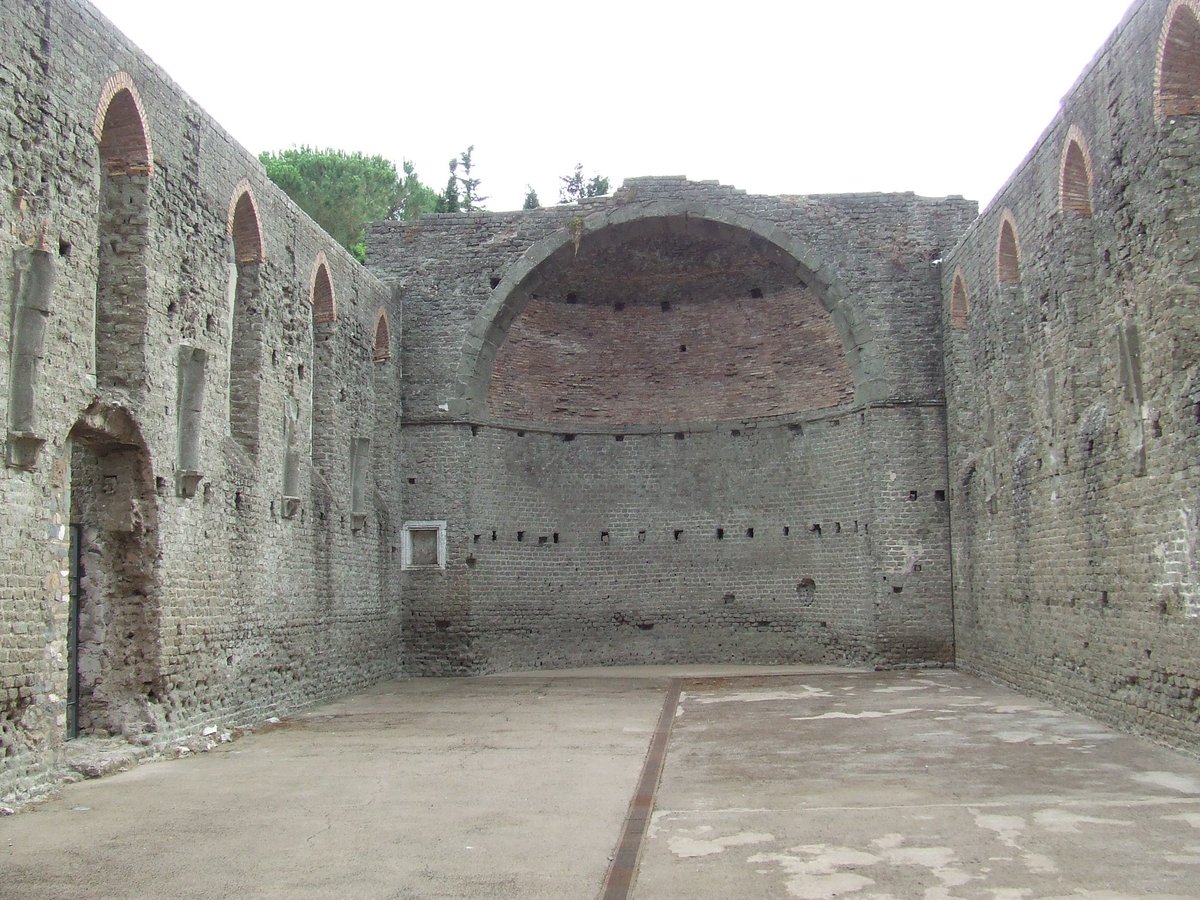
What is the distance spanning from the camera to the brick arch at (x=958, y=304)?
17.1m

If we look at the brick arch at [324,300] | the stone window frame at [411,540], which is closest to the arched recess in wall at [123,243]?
the brick arch at [324,300]

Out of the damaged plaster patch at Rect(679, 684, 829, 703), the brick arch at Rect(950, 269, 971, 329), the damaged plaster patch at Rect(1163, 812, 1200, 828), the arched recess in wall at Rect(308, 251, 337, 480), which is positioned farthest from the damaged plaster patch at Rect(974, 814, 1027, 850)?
the brick arch at Rect(950, 269, 971, 329)

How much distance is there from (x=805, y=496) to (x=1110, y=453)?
888cm

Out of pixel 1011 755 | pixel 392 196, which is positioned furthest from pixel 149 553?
pixel 392 196

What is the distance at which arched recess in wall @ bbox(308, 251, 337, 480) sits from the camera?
15.0 m

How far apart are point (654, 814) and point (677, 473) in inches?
521

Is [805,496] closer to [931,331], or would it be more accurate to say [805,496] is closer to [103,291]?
[931,331]

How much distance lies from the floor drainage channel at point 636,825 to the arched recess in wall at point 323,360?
20.2 ft

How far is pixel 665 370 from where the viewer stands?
2086 cm

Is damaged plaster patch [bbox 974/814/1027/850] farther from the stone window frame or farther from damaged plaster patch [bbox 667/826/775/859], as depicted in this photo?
the stone window frame

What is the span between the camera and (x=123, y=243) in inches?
398

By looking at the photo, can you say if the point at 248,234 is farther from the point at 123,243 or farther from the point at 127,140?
the point at 123,243

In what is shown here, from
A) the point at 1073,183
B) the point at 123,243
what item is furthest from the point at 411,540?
the point at 1073,183

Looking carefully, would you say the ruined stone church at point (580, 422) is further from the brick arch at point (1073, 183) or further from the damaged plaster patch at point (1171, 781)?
the damaged plaster patch at point (1171, 781)
